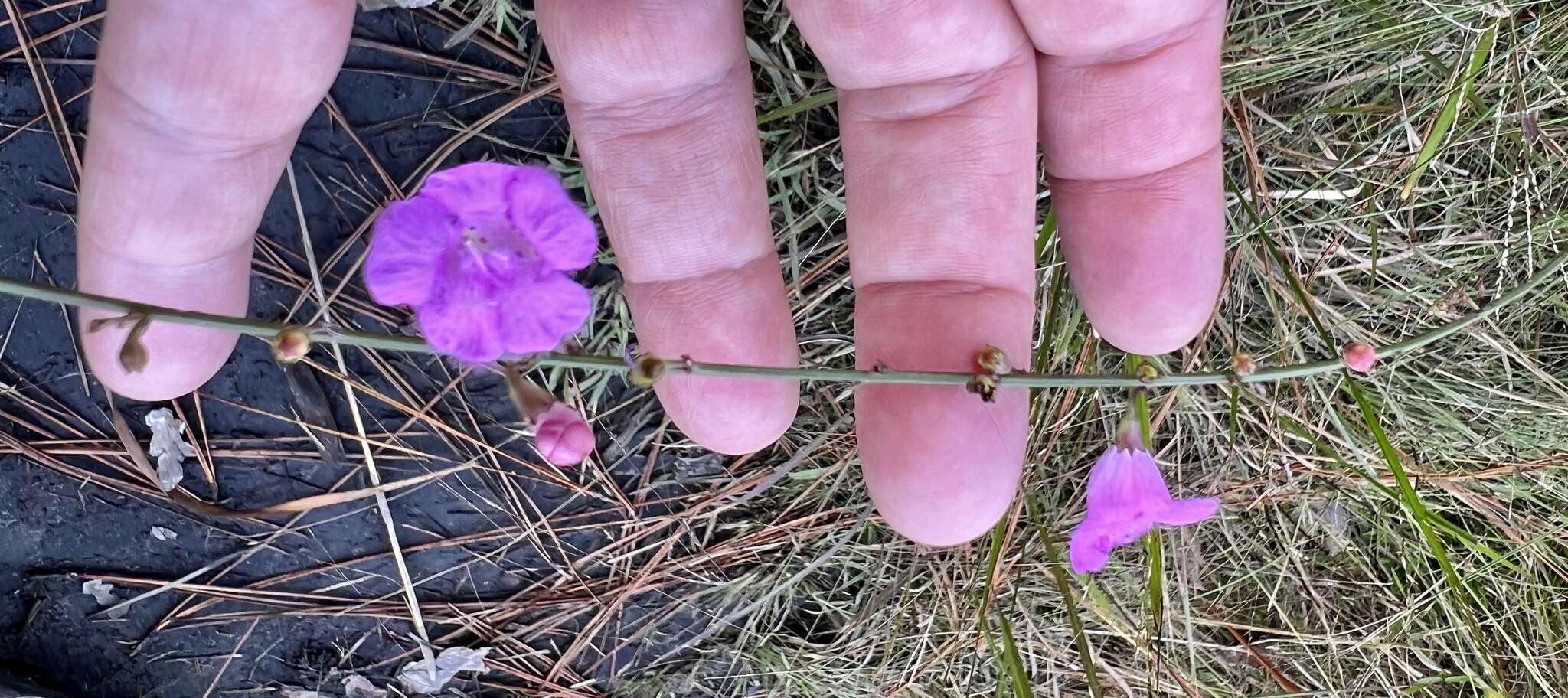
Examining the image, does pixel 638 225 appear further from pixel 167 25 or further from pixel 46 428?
pixel 46 428

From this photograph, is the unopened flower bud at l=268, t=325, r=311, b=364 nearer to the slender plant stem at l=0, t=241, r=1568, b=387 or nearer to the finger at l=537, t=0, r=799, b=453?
the slender plant stem at l=0, t=241, r=1568, b=387

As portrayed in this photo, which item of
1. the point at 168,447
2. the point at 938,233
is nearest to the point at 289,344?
the point at 938,233

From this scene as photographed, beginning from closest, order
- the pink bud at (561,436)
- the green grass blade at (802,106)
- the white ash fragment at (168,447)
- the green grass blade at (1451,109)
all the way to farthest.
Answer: the pink bud at (561,436)
the green grass blade at (1451,109)
the green grass blade at (802,106)
the white ash fragment at (168,447)

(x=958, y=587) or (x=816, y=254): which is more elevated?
(x=816, y=254)

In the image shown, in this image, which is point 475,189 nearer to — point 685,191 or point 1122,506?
point 685,191

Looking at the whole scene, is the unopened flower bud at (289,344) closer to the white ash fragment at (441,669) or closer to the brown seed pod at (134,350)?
the brown seed pod at (134,350)

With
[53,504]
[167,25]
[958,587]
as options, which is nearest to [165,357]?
[167,25]

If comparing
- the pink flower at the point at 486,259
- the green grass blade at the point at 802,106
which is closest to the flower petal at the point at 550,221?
the pink flower at the point at 486,259
